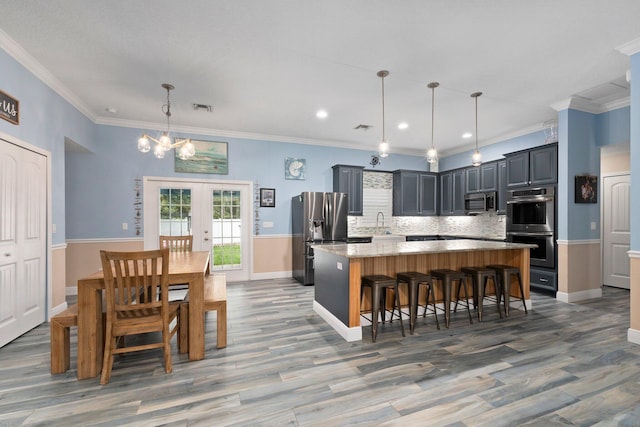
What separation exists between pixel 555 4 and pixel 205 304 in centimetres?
387

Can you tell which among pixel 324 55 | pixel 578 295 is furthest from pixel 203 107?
pixel 578 295

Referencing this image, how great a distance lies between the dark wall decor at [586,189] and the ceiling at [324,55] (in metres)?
1.09

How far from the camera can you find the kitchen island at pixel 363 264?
304cm

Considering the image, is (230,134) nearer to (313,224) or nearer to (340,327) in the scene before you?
(313,224)

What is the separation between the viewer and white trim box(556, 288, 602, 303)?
14.1 ft

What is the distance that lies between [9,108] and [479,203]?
7.05 metres

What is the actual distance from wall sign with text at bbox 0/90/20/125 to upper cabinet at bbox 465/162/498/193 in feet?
22.9

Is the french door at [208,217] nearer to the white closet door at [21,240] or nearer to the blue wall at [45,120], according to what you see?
the blue wall at [45,120]

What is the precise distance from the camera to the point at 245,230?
5805 mm

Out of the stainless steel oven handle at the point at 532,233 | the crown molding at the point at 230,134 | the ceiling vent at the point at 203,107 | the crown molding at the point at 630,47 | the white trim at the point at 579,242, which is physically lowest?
the white trim at the point at 579,242

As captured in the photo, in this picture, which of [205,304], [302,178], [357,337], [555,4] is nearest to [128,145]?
[302,178]

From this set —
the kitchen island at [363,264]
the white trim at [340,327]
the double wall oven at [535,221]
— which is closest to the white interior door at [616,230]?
the double wall oven at [535,221]

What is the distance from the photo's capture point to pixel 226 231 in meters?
5.68

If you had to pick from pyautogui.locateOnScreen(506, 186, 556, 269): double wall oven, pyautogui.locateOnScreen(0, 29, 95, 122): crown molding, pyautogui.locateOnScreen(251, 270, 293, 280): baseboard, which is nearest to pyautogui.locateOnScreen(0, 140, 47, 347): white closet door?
pyautogui.locateOnScreen(0, 29, 95, 122): crown molding
